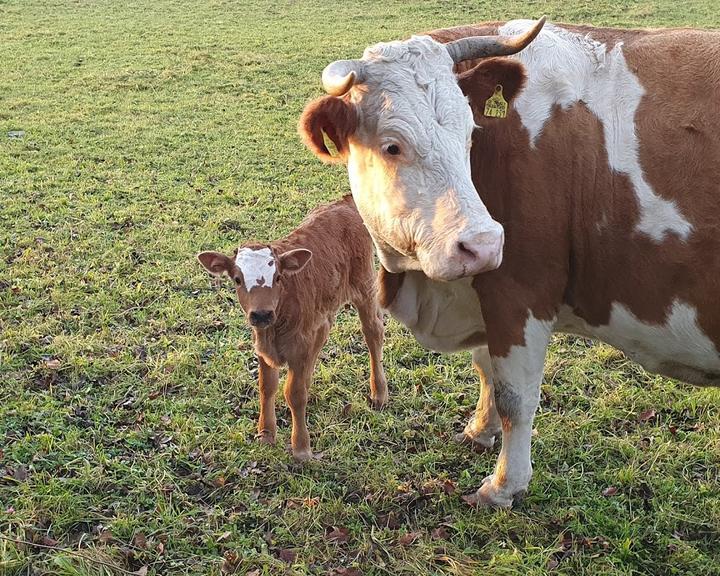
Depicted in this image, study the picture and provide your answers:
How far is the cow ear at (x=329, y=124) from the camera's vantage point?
3264mm

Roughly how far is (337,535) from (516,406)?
118 centimetres

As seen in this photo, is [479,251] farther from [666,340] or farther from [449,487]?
[449,487]

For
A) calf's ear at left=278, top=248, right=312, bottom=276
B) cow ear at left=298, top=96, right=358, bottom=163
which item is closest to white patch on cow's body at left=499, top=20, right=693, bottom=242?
cow ear at left=298, top=96, right=358, bottom=163

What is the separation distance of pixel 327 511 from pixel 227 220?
15.3 ft

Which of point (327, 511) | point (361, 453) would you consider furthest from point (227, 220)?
point (327, 511)

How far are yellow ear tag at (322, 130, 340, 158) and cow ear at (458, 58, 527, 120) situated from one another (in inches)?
26.0

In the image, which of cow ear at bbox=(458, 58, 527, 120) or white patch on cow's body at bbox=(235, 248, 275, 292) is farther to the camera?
white patch on cow's body at bbox=(235, 248, 275, 292)

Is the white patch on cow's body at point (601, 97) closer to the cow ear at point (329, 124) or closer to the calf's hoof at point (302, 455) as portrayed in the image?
the cow ear at point (329, 124)

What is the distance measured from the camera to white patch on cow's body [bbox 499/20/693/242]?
3.48 m

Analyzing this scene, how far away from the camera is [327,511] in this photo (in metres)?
4.15

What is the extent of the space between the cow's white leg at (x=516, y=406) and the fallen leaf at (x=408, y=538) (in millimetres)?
452

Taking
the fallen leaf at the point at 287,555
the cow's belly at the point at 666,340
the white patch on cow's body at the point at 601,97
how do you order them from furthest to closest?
1. the fallen leaf at the point at 287,555
2. the cow's belly at the point at 666,340
3. the white patch on cow's body at the point at 601,97

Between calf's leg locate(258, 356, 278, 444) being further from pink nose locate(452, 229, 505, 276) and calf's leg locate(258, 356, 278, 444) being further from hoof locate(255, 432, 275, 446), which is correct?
pink nose locate(452, 229, 505, 276)

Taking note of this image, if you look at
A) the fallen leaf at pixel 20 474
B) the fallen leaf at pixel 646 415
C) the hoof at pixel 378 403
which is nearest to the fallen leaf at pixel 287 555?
the hoof at pixel 378 403
